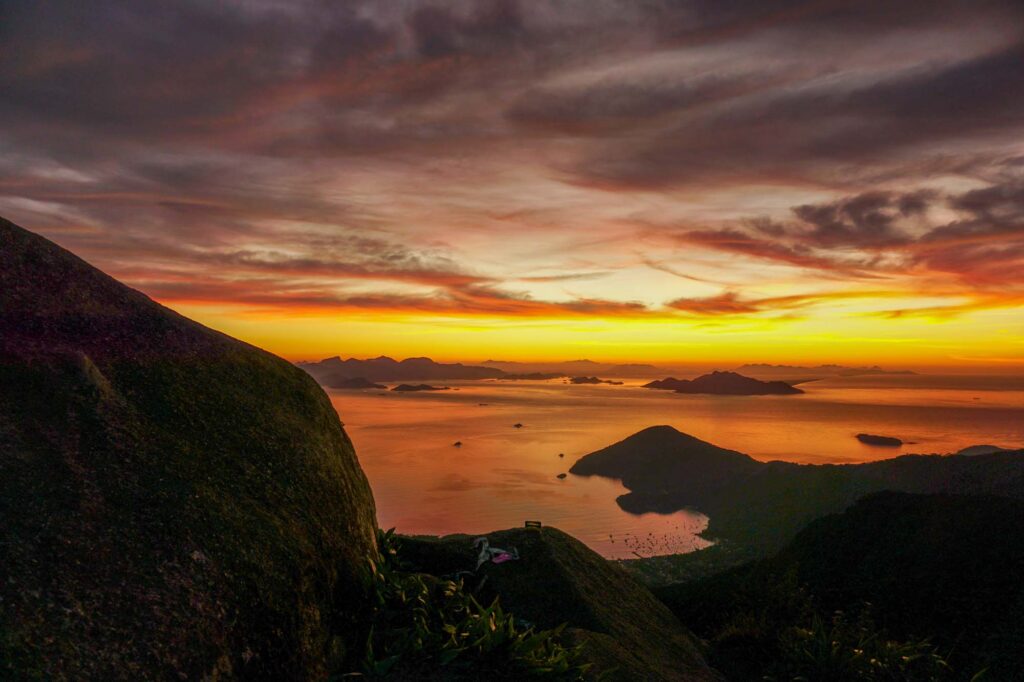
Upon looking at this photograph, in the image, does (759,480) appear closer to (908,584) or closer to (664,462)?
(664,462)

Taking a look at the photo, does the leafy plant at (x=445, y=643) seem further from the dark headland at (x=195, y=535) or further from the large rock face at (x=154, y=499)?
the large rock face at (x=154, y=499)

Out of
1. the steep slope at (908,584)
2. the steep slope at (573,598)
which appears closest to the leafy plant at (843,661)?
the steep slope at (908,584)

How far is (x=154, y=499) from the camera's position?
5496 mm

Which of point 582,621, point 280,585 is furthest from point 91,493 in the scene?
point 582,621

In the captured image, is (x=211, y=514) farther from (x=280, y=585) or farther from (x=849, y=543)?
(x=849, y=543)

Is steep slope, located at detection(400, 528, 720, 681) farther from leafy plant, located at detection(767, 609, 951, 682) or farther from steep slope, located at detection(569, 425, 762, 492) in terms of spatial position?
steep slope, located at detection(569, 425, 762, 492)

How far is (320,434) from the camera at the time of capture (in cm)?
816

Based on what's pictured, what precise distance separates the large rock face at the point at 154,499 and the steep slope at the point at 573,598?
6.38ft

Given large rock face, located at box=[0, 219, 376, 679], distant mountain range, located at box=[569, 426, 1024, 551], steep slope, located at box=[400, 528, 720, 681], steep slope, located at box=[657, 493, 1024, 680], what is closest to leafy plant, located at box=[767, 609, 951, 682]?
steep slope, located at box=[657, 493, 1024, 680]

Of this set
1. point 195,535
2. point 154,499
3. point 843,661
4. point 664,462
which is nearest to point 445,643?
point 195,535

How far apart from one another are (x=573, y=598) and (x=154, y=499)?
6.07 meters

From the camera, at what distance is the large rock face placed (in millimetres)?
4461

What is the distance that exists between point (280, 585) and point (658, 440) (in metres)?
145

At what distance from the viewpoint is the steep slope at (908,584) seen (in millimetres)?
12125
